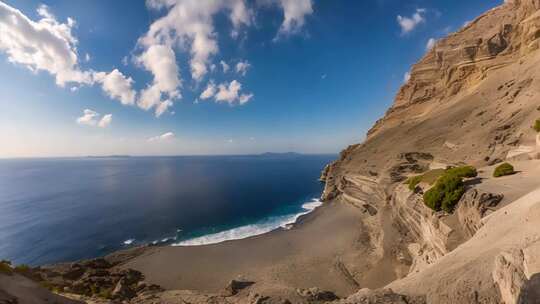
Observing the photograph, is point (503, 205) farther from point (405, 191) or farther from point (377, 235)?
point (377, 235)

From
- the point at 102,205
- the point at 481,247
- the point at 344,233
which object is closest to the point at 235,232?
the point at 344,233

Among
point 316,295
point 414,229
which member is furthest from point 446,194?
point 316,295

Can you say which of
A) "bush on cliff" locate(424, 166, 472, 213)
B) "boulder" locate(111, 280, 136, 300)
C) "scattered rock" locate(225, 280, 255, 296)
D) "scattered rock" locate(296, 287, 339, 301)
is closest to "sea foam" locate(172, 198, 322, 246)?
"boulder" locate(111, 280, 136, 300)

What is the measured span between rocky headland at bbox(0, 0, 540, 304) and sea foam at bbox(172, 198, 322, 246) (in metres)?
3.11

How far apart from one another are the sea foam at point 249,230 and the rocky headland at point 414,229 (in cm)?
311

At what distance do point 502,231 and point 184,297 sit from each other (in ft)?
72.4

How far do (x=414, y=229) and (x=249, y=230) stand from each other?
25.6 meters

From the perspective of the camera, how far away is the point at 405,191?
2883cm

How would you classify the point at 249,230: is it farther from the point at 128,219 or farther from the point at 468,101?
the point at 468,101

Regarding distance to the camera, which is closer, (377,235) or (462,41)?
(377,235)

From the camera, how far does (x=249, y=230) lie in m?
41.0

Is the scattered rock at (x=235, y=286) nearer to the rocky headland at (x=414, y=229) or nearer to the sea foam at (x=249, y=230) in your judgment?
the rocky headland at (x=414, y=229)

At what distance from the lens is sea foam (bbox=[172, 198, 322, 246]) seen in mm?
36531

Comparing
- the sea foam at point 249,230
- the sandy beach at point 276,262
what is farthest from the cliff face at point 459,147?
the sea foam at point 249,230
